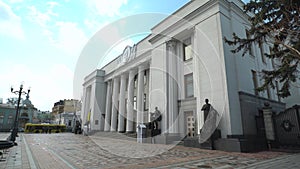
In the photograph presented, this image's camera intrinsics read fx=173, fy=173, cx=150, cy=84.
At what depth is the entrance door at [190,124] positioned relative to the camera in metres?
12.8

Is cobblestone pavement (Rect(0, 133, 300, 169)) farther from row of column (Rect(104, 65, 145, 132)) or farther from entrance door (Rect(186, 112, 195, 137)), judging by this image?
row of column (Rect(104, 65, 145, 132))

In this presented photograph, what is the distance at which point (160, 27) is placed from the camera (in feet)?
54.3

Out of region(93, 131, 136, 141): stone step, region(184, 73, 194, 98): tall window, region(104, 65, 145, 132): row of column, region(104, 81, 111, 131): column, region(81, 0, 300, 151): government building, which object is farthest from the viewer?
region(104, 81, 111, 131): column

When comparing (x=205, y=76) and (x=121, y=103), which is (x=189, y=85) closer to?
(x=205, y=76)

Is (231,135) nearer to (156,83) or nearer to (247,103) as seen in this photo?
(247,103)

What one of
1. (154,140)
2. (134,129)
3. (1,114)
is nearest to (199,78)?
(154,140)

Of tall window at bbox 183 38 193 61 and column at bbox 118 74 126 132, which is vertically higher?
tall window at bbox 183 38 193 61

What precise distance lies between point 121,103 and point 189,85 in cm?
1208

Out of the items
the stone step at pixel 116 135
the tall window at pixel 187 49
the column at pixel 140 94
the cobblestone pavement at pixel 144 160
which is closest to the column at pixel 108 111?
the stone step at pixel 116 135

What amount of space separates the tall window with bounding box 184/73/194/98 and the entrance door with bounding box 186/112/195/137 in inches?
59.5

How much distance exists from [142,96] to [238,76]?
11.4 metres

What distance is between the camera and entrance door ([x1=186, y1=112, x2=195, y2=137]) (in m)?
12.8

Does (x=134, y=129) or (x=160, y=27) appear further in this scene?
(x=134, y=129)

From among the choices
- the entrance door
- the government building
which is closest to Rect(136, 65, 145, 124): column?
the government building
